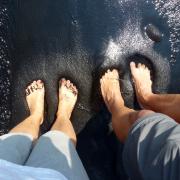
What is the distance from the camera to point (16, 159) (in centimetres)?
187

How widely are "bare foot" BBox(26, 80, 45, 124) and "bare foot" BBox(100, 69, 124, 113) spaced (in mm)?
454

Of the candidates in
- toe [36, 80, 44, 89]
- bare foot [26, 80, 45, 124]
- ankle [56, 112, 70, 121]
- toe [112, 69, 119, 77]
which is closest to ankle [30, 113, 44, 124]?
bare foot [26, 80, 45, 124]

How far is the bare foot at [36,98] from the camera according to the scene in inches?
105

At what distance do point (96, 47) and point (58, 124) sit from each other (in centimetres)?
65

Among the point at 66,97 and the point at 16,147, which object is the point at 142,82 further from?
the point at 16,147

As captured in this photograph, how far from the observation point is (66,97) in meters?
2.74

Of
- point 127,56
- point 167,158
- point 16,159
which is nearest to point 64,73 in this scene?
point 127,56

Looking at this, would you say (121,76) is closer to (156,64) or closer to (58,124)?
(156,64)

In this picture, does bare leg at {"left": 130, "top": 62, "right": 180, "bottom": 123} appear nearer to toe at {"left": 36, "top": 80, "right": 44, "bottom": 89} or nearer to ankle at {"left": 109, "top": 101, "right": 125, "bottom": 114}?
ankle at {"left": 109, "top": 101, "right": 125, "bottom": 114}

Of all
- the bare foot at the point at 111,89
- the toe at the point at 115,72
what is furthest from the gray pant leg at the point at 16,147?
the toe at the point at 115,72

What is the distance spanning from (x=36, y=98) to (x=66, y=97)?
220 mm

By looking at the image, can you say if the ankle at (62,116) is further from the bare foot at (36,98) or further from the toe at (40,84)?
the toe at (40,84)

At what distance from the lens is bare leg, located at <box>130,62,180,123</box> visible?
235 cm

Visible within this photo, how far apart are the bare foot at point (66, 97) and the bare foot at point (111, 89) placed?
22 centimetres
